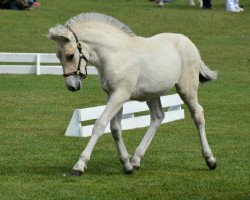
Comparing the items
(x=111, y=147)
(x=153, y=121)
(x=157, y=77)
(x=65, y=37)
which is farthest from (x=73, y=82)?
(x=111, y=147)

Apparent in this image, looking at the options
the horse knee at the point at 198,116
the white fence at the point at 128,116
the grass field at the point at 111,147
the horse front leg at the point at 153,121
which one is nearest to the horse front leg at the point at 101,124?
the grass field at the point at 111,147

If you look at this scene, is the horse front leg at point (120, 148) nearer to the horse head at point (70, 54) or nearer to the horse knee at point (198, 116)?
the horse head at point (70, 54)

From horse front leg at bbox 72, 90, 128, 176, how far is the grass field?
162 millimetres

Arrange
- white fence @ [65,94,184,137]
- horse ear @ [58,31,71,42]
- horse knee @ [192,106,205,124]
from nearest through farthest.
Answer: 1. horse ear @ [58,31,71,42]
2. horse knee @ [192,106,205,124]
3. white fence @ [65,94,184,137]

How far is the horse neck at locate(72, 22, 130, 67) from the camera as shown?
1252cm

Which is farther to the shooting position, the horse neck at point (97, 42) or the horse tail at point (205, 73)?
the horse tail at point (205, 73)

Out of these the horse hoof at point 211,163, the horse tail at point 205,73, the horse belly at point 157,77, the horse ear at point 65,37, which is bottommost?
the horse hoof at point 211,163

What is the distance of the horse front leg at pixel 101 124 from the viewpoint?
12188mm

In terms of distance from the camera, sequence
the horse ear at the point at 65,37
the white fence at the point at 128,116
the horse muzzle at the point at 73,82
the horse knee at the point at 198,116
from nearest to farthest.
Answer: the horse ear at the point at 65,37 < the horse muzzle at the point at 73,82 < the horse knee at the point at 198,116 < the white fence at the point at 128,116

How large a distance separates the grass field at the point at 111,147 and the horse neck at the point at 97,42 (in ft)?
4.65

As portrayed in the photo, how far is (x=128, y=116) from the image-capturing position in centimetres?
1714

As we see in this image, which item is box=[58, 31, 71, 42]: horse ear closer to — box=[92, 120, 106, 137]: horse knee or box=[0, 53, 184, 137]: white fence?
box=[92, 120, 106, 137]: horse knee

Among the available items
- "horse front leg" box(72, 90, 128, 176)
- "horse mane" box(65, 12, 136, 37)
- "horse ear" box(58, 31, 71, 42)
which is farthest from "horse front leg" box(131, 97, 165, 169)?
"horse ear" box(58, 31, 71, 42)

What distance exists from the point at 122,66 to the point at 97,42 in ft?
1.35
